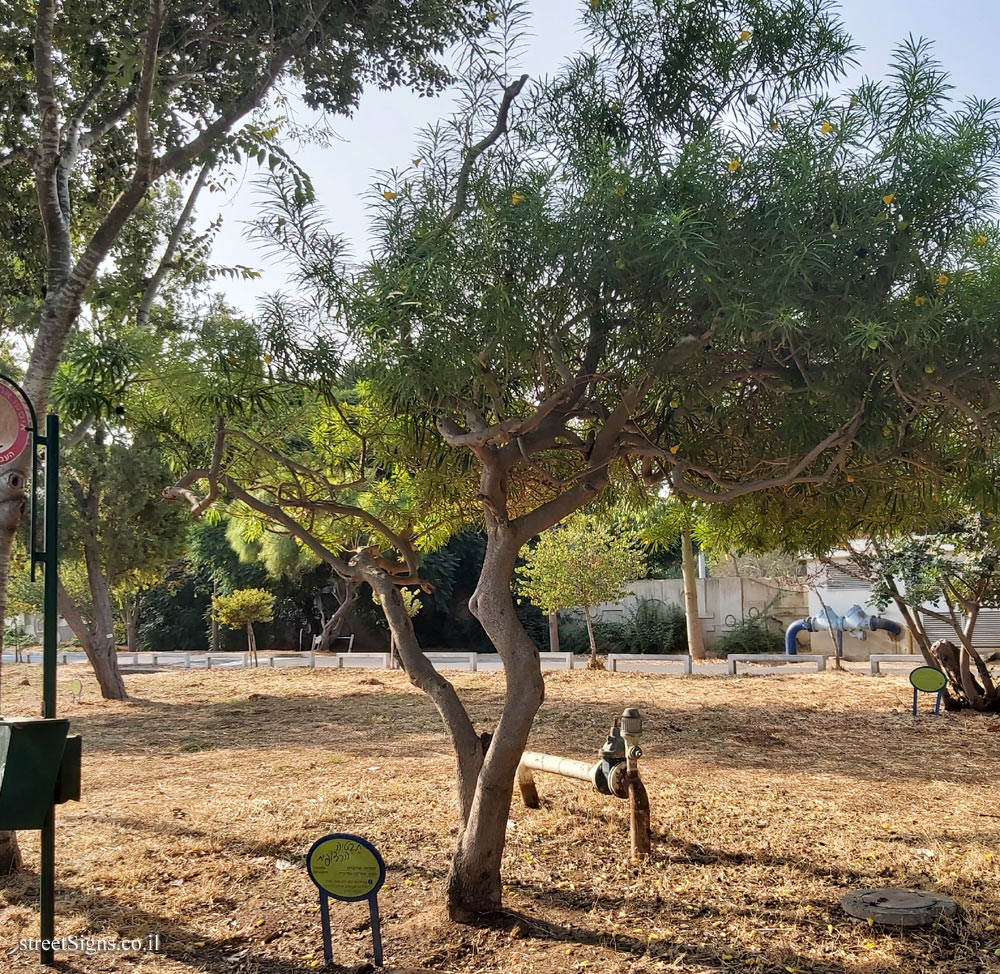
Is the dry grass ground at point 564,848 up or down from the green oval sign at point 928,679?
down

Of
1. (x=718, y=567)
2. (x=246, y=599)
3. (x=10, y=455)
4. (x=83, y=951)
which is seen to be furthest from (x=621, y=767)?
(x=718, y=567)

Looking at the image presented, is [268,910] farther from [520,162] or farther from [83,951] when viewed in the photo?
[520,162]

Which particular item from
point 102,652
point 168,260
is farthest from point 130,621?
point 168,260

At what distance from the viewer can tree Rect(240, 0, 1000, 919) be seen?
3834 mm

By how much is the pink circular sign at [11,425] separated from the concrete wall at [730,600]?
21663mm

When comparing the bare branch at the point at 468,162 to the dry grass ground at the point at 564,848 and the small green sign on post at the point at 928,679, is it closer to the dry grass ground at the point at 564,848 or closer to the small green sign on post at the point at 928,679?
the dry grass ground at the point at 564,848

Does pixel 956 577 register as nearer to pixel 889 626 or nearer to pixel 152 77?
pixel 889 626

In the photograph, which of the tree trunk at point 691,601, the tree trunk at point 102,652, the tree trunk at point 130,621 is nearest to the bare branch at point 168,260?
the tree trunk at point 102,652

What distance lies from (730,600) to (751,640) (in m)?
1.82

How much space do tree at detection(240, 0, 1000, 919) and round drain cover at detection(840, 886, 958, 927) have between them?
6.35ft

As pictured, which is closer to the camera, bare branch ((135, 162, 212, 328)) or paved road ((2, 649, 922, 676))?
bare branch ((135, 162, 212, 328))

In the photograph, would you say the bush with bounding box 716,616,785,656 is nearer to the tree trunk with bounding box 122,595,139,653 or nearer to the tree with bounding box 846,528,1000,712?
the tree with bounding box 846,528,1000,712

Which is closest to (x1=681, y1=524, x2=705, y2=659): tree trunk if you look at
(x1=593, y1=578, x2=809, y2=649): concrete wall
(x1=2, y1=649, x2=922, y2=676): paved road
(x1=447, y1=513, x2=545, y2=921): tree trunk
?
(x1=2, y1=649, x2=922, y2=676): paved road

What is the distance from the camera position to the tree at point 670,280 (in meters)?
3.83
